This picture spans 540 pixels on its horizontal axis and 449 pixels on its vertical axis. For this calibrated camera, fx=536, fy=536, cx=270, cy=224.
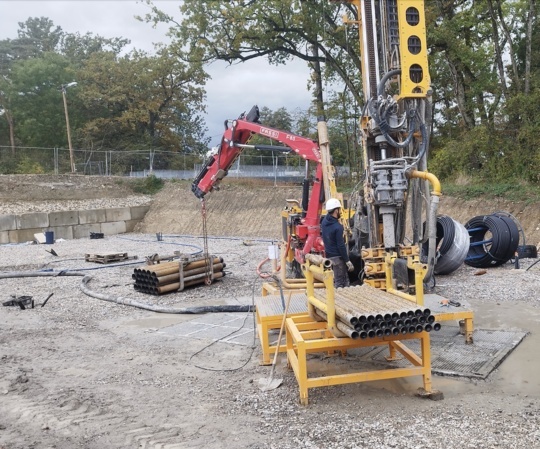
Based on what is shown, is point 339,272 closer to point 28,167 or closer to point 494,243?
point 494,243

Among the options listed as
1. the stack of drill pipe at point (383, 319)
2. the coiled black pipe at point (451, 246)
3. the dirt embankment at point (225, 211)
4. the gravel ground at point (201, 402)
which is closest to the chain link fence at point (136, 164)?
the dirt embankment at point (225, 211)

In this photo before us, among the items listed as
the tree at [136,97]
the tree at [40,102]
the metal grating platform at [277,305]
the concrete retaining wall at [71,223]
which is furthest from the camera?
the tree at [40,102]

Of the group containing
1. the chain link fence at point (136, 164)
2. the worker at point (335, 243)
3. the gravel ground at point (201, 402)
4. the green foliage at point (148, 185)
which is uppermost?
the chain link fence at point (136, 164)

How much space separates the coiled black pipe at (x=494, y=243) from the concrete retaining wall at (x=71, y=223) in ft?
61.8

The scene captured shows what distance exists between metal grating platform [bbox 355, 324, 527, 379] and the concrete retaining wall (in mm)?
21146

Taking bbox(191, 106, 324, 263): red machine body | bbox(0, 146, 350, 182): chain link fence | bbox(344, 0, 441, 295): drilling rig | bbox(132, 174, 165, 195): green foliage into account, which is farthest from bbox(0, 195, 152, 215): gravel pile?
bbox(344, 0, 441, 295): drilling rig

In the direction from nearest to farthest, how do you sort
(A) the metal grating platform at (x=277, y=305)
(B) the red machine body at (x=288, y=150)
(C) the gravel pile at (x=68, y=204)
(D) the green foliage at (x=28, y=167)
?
(A) the metal grating platform at (x=277, y=305) < (B) the red machine body at (x=288, y=150) < (C) the gravel pile at (x=68, y=204) < (D) the green foliage at (x=28, y=167)

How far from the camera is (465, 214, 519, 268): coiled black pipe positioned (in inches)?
444

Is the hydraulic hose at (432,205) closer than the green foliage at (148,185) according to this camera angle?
Yes

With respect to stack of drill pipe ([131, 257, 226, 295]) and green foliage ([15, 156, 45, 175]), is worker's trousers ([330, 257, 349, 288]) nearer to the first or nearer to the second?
stack of drill pipe ([131, 257, 226, 295])

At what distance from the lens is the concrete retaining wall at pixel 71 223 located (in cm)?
2347

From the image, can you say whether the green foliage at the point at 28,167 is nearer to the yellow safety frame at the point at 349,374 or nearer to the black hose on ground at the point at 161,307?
the black hose on ground at the point at 161,307

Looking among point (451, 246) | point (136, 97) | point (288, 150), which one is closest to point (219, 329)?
point (288, 150)

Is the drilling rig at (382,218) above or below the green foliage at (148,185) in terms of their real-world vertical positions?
below
